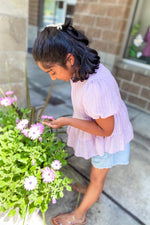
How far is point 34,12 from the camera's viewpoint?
7.29 meters

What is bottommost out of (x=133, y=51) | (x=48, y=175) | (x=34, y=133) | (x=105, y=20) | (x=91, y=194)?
(x=91, y=194)

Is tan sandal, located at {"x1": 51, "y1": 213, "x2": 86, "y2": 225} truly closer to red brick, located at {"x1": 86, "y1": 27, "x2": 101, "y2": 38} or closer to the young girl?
the young girl

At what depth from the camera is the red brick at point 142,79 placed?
3.29 meters

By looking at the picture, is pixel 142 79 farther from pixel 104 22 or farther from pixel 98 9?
pixel 98 9

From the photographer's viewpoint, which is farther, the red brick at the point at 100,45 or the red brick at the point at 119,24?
the red brick at the point at 100,45

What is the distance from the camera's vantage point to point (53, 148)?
1214 mm

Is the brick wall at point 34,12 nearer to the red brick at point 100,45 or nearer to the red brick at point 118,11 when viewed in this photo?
the red brick at point 100,45

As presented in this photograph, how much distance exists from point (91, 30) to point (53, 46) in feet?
10.6

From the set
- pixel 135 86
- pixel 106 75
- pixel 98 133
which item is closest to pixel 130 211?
pixel 98 133

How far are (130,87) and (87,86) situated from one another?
2.75 meters

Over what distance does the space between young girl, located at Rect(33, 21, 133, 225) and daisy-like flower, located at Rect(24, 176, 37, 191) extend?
1.11ft

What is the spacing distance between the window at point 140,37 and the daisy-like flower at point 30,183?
126 inches

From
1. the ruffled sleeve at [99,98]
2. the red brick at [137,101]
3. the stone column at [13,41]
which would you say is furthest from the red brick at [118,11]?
the ruffled sleeve at [99,98]

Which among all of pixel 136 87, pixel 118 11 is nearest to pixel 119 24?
pixel 118 11
